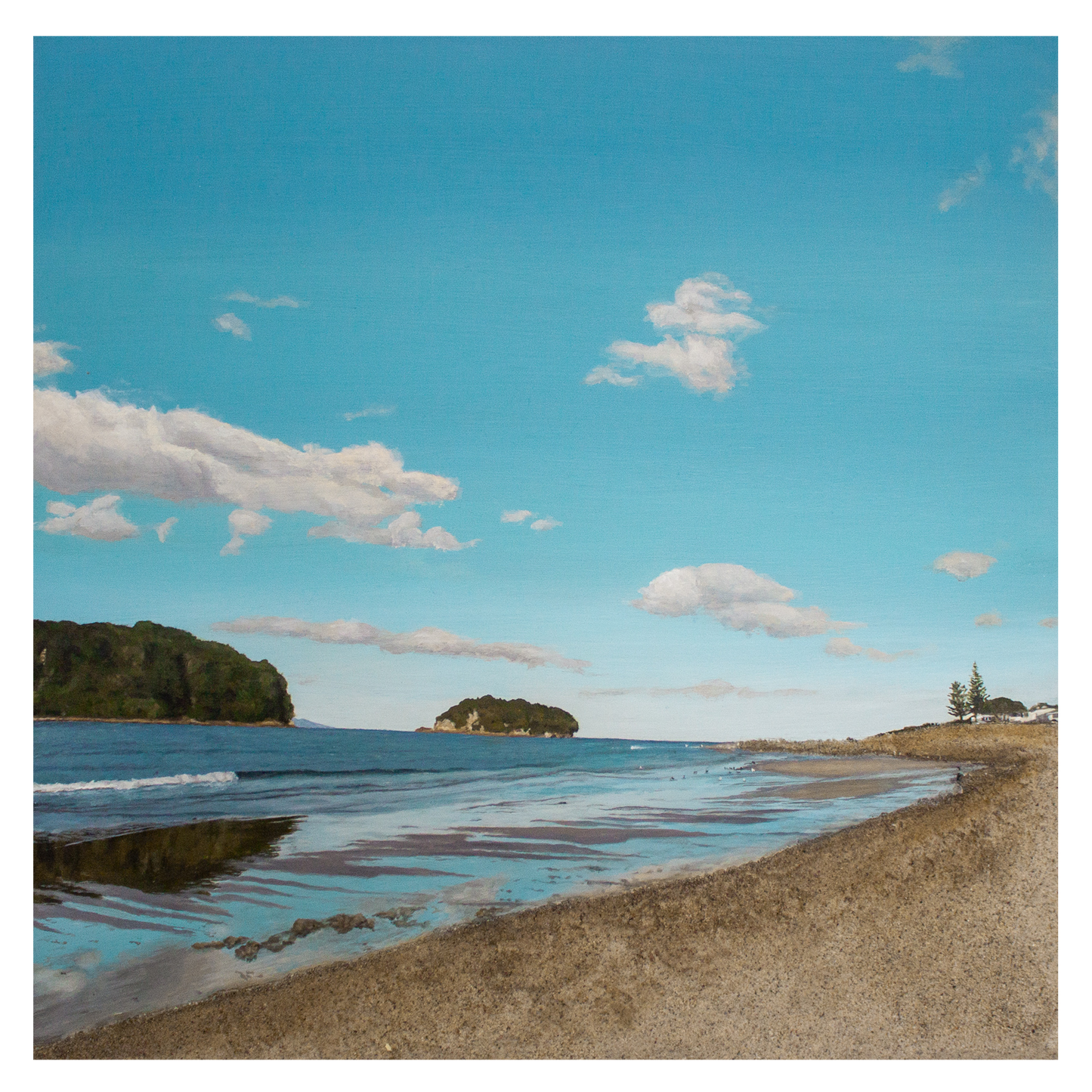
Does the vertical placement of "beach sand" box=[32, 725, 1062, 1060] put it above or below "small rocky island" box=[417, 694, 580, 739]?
above

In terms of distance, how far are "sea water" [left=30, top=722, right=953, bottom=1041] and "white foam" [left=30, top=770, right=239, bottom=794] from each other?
18cm

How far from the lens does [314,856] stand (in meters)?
11.0

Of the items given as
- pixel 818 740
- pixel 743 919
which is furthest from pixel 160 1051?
pixel 818 740

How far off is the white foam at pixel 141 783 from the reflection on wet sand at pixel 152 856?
10.7 meters

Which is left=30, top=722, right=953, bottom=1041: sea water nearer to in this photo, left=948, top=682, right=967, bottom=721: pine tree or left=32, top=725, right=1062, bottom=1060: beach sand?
left=32, top=725, right=1062, bottom=1060: beach sand

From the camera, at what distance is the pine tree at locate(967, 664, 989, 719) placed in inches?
2633

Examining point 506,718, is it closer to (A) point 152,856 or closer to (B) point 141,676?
(B) point 141,676

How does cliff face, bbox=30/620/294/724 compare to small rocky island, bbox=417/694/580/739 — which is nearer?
cliff face, bbox=30/620/294/724

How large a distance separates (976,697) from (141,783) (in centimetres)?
7384

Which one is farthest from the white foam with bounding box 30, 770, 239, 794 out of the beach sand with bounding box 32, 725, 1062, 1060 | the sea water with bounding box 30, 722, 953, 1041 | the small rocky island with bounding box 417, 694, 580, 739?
the small rocky island with bounding box 417, 694, 580, 739

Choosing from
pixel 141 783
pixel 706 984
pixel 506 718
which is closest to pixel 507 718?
pixel 506 718

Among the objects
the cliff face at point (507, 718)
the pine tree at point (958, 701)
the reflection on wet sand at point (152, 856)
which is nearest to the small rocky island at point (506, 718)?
the cliff face at point (507, 718)

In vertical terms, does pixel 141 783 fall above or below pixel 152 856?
below
